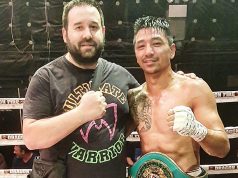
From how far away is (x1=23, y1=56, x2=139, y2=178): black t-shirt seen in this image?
170 cm

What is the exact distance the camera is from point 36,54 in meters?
3.30

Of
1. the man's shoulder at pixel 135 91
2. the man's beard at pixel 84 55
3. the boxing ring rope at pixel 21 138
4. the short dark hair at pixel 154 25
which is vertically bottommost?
the boxing ring rope at pixel 21 138

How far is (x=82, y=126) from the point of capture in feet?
5.73

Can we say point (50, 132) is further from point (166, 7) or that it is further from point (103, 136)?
point (166, 7)

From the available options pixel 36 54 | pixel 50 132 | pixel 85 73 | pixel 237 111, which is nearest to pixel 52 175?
pixel 50 132

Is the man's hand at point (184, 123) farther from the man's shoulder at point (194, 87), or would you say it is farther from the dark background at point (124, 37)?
the dark background at point (124, 37)

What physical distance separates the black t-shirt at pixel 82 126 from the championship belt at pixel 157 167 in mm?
113

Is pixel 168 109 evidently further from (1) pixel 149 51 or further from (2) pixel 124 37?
(2) pixel 124 37

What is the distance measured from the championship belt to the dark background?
164 centimetres

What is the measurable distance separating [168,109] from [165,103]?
38 millimetres

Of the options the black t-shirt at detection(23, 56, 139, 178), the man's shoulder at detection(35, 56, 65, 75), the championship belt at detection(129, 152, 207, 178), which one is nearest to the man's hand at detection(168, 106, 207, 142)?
the championship belt at detection(129, 152, 207, 178)

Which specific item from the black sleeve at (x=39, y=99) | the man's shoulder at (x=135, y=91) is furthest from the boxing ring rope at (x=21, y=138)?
the black sleeve at (x=39, y=99)

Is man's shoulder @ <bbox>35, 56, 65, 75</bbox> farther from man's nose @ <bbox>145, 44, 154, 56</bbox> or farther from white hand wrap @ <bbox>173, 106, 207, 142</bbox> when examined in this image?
white hand wrap @ <bbox>173, 106, 207, 142</bbox>

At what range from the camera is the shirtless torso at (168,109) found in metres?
1.79
